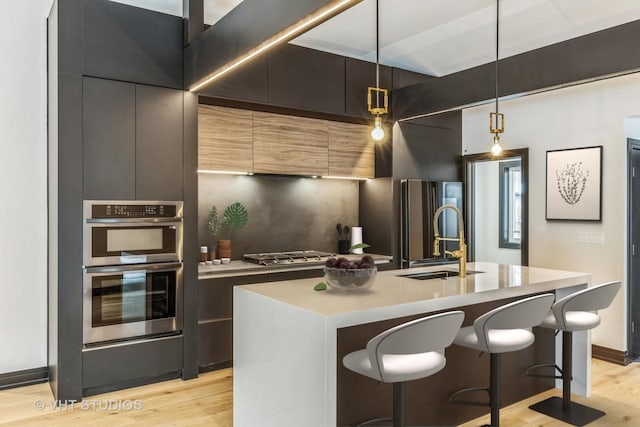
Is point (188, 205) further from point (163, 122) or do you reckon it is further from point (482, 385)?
point (482, 385)

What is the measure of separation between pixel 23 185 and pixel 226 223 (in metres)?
1.70

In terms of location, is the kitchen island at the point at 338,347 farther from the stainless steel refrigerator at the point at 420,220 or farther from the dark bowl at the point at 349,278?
the stainless steel refrigerator at the point at 420,220

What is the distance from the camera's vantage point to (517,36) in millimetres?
Result: 4398

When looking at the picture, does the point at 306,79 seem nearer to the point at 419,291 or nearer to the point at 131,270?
the point at 131,270

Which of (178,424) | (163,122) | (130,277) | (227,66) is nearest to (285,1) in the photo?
(227,66)

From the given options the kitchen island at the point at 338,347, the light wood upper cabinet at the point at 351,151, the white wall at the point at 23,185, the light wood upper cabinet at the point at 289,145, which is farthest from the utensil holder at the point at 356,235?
the white wall at the point at 23,185

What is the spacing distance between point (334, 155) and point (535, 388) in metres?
2.76

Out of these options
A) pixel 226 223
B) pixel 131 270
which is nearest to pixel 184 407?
pixel 131 270

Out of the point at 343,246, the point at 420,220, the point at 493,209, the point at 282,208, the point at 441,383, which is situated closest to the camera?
the point at 441,383

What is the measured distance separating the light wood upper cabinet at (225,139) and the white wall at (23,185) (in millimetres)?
1216

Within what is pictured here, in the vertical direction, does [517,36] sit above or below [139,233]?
above

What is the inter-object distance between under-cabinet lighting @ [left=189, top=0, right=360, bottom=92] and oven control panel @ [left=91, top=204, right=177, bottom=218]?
43.3 inches

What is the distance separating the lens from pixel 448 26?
14.6 ft

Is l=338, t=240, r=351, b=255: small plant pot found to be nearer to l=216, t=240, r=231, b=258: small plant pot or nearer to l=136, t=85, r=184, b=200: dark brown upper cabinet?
l=216, t=240, r=231, b=258: small plant pot
